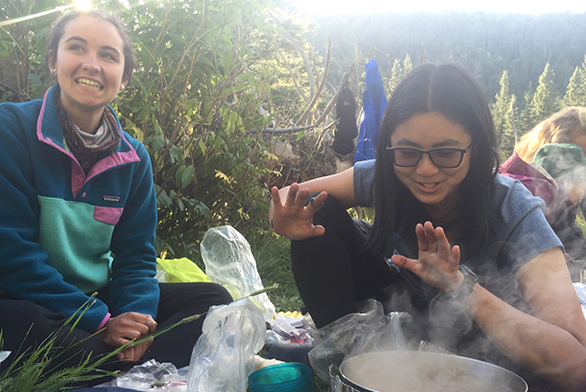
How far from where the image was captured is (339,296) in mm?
1726

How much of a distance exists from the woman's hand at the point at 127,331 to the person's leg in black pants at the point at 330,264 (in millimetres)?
620

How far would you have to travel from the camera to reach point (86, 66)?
71.2 inches

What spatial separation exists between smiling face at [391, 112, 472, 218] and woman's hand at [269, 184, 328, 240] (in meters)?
0.35

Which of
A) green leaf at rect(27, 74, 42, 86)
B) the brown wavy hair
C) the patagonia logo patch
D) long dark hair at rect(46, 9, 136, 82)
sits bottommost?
the patagonia logo patch

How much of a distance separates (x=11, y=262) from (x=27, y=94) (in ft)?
4.32

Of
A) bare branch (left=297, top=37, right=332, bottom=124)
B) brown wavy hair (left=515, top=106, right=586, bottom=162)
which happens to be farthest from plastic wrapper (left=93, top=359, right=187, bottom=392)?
bare branch (left=297, top=37, right=332, bottom=124)

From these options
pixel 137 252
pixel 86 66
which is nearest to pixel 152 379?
pixel 137 252

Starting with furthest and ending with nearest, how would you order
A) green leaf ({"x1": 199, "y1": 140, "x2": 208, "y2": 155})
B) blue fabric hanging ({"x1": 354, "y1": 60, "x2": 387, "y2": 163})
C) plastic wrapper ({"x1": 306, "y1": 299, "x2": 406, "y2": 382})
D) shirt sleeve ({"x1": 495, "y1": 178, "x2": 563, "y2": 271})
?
blue fabric hanging ({"x1": 354, "y1": 60, "x2": 387, "y2": 163})
green leaf ({"x1": 199, "y1": 140, "x2": 208, "y2": 155})
plastic wrapper ({"x1": 306, "y1": 299, "x2": 406, "y2": 382})
shirt sleeve ({"x1": 495, "y1": 178, "x2": 563, "y2": 271})

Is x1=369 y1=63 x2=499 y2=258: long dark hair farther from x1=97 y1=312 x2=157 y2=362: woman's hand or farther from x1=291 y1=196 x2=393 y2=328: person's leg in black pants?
x1=97 y1=312 x2=157 y2=362: woman's hand

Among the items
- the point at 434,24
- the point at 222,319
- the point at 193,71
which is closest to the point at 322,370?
the point at 222,319

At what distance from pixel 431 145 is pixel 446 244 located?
48 centimetres

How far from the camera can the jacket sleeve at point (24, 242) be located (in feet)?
5.24

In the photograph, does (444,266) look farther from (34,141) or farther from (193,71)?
(193,71)

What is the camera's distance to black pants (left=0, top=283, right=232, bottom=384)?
152 cm
